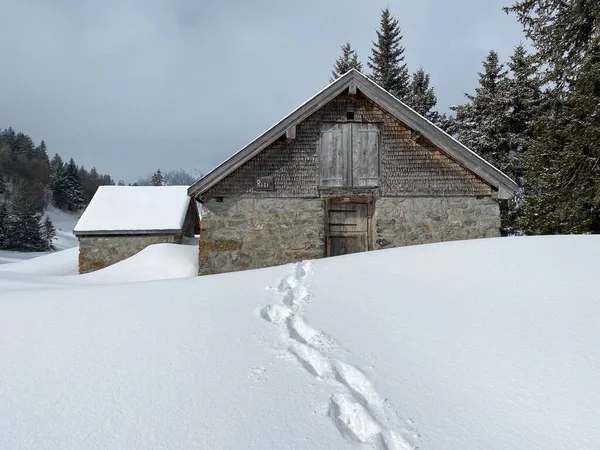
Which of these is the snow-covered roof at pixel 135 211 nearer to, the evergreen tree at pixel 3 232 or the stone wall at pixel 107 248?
the stone wall at pixel 107 248

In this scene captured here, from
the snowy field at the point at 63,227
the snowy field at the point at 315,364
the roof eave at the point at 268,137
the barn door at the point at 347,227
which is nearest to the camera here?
the snowy field at the point at 315,364

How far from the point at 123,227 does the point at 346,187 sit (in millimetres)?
10074

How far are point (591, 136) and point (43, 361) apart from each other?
494 inches

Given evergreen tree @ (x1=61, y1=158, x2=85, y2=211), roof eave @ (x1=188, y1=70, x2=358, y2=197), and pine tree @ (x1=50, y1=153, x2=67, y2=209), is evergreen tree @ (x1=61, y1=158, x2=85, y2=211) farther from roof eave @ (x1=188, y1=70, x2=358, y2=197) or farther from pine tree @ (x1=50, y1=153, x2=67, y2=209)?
roof eave @ (x1=188, y1=70, x2=358, y2=197)

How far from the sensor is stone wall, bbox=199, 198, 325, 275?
912 centimetres

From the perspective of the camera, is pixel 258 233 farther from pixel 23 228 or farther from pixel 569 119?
pixel 23 228

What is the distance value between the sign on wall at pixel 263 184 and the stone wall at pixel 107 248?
7566 mm

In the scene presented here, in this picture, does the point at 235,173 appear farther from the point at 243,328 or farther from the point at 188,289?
the point at 243,328

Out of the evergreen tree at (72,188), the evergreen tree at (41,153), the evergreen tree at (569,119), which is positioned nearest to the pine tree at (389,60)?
the evergreen tree at (569,119)

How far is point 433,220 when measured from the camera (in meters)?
9.30

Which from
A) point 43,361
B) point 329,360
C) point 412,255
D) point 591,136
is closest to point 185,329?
point 43,361

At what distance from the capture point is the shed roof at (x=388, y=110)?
8992 millimetres

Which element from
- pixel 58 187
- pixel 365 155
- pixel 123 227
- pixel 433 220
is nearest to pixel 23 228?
pixel 58 187

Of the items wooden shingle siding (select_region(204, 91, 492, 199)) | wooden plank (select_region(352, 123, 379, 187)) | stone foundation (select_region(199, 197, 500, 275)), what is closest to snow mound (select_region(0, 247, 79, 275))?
stone foundation (select_region(199, 197, 500, 275))
